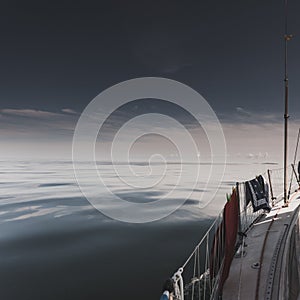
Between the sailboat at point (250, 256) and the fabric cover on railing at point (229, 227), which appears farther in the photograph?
the fabric cover on railing at point (229, 227)

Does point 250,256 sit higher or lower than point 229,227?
lower

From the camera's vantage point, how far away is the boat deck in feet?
15.5

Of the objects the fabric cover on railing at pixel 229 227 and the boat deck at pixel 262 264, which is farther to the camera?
the fabric cover on railing at pixel 229 227

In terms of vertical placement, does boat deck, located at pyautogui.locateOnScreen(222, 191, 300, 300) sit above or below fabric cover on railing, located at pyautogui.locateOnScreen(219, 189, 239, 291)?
below

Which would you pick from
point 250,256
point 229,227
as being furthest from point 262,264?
point 229,227

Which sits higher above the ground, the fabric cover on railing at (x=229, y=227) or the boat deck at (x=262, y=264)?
the fabric cover on railing at (x=229, y=227)

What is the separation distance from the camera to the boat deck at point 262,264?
4719 mm

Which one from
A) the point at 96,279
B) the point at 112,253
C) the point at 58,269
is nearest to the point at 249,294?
the point at 96,279

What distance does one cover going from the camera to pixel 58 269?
21.6m

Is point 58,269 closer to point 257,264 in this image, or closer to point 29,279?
point 29,279

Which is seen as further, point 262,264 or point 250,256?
point 250,256

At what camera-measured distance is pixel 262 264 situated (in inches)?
230

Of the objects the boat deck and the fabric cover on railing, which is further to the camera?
the fabric cover on railing

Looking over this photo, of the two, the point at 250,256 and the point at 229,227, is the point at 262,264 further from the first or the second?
the point at 229,227
